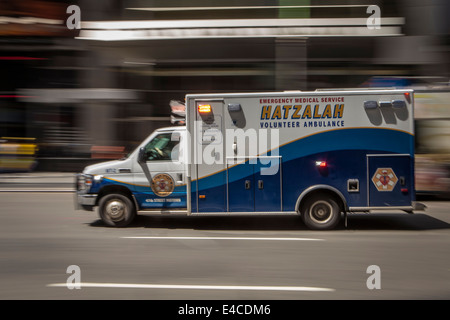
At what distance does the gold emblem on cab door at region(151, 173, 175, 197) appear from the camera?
29.3 feet

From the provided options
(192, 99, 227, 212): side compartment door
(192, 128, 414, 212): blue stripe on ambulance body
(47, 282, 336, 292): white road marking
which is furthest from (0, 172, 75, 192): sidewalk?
(47, 282, 336, 292): white road marking

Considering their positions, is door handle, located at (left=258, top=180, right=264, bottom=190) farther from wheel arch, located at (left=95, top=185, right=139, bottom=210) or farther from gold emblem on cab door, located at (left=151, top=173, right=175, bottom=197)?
wheel arch, located at (left=95, top=185, right=139, bottom=210)

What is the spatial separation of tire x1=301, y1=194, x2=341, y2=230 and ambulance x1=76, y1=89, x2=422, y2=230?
0.06 feet

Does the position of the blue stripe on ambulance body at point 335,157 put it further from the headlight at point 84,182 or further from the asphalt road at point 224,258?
the headlight at point 84,182

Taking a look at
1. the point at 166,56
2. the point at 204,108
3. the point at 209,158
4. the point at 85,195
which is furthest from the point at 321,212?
the point at 166,56

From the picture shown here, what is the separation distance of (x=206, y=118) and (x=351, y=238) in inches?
130

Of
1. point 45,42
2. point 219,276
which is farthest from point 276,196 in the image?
point 45,42

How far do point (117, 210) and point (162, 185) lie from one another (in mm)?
1038

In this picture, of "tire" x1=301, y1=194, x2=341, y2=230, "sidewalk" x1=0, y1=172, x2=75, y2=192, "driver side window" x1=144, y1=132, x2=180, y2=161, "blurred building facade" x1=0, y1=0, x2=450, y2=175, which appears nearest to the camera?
"tire" x1=301, y1=194, x2=341, y2=230

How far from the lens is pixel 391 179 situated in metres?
8.55

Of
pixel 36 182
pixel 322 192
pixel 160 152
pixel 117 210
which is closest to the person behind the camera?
pixel 322 192

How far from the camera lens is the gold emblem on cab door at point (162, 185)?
351 inches

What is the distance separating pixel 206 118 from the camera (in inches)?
342

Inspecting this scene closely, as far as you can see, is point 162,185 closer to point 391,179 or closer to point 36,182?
point 391,179
